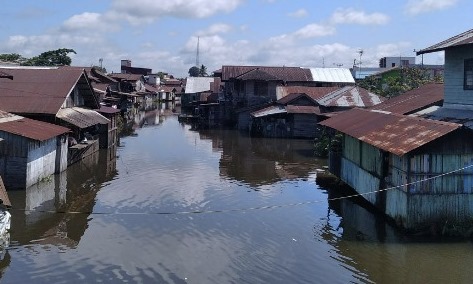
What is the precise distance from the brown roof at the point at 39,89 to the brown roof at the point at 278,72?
94.3ft

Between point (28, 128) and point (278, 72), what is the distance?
43.6 m

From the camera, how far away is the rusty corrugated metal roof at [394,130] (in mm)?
14708

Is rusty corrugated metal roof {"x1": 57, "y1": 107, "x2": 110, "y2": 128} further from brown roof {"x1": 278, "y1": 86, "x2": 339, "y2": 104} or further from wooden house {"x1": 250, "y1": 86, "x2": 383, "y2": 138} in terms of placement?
brown roof {"x1": 278, "y1": 86, "x2": 339, "y2": 104}

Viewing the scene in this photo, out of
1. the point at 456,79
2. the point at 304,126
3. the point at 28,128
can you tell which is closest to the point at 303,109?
the point at 304,126

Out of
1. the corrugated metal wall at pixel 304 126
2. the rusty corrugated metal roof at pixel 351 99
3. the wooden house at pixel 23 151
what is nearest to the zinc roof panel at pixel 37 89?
the wooden house at pixel 23 151

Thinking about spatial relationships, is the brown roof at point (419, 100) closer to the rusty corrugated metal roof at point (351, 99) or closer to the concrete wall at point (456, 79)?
the concrete wall at point (456, 79)

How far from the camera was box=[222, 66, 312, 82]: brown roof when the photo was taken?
59297 millimetres

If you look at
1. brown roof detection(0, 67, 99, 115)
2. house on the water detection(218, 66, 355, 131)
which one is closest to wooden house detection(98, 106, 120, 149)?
brown roof detection(0, 67, 99, 115)

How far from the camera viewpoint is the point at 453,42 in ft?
63.7

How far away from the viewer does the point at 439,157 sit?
14914mm

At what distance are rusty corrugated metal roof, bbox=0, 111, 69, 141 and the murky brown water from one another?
7.36ft

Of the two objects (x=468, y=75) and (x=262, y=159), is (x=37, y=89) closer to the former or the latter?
(x=262, y=159)

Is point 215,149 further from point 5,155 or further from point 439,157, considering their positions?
point 439,157

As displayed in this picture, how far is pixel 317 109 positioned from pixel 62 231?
3141 centimetres
